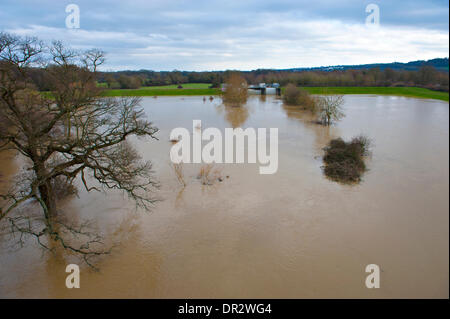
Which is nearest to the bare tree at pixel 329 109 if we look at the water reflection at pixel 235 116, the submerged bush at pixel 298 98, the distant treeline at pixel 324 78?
the distant treeline at pixel 324 78

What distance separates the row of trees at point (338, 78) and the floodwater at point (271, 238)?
2.38 feet

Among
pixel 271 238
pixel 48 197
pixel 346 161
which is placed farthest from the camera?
pixel 346 161

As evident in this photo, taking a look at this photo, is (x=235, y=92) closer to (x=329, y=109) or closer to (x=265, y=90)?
(x=329, y=109)


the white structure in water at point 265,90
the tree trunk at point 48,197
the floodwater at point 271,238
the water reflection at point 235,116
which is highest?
the white structure in water at point 265,90

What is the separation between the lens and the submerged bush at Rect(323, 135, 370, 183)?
1700 centimetres

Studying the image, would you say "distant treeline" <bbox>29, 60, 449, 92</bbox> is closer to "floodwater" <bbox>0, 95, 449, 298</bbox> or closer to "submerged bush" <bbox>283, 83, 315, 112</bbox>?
"floodwater" <bbox>0, 95, 449, 298</bbox>

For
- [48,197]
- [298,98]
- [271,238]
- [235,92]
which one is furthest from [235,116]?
[48,197]

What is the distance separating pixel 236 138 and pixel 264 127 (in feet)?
20.8

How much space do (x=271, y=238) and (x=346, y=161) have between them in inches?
362

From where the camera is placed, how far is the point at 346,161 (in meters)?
18.2

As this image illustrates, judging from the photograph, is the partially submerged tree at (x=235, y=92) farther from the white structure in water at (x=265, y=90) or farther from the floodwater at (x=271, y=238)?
the floodwater at (x=271, y=238)

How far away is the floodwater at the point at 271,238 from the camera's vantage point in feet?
28.8

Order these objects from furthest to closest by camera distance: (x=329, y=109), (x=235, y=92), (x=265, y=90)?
1. (x=265, y=90)
2. (x=235, y=92)
3. (x=329, y=109)

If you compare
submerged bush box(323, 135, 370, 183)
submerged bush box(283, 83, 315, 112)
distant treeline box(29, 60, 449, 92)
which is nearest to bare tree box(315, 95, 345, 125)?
distant treeline box(29, 60, 449, 92)
